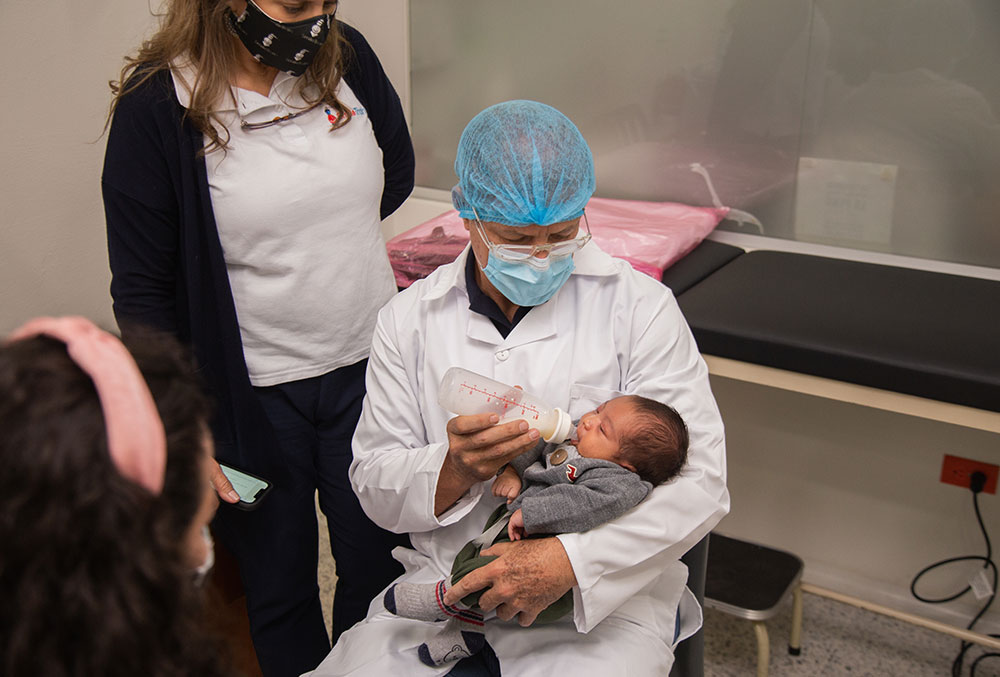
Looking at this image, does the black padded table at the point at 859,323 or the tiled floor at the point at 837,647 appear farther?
the tiled floor at the point at 837,647

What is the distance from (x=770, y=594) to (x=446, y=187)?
5.46 feet

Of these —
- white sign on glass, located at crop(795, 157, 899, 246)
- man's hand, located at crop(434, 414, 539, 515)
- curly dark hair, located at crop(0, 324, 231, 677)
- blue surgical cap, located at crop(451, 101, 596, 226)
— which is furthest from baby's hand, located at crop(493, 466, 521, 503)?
white sign on glass, located at crop(795, 157, 899, 246)

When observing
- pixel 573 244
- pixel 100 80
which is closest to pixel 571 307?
pixel 573 244

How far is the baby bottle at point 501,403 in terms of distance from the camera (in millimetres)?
1305

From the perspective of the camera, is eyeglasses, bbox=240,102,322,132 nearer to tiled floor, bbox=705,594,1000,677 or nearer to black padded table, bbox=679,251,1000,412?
black padded table, bbox=679,251,1000,412

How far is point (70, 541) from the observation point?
62cm

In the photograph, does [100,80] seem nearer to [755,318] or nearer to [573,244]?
[573,244]

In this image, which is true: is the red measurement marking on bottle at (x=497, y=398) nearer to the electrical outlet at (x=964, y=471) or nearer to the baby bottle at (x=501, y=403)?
the baby bottle at (x=501, y=403)

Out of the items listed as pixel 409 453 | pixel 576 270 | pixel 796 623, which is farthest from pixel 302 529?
pixel 796 623

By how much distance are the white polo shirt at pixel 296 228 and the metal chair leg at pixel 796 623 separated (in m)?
1.31

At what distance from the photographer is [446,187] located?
3.03 m

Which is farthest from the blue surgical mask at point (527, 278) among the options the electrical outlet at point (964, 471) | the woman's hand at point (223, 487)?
the electrical outlet at point (964, 471)

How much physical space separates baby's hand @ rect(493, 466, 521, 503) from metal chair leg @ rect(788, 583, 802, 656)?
1.21 meters

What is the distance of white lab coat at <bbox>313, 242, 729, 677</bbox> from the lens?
1285 millimetres
